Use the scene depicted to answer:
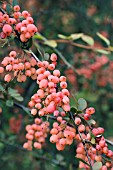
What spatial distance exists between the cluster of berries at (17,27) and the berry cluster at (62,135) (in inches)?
9.0

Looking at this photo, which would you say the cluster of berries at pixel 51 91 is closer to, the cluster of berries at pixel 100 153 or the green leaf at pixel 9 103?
→ the cluster of berries at pixel 100 153

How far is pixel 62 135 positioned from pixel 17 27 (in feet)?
0.92

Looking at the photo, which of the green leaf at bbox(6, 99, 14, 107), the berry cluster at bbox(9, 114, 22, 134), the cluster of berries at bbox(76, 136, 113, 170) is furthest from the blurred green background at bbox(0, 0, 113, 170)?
the cluster of berries at bbox(76, 136, 113, 170)

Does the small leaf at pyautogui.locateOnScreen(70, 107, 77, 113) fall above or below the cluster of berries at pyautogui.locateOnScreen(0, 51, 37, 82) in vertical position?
below

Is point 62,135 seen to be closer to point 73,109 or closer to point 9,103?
point 73,109

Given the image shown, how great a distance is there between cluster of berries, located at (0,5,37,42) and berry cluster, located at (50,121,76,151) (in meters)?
0.23

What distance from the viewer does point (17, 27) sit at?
39.6 inches

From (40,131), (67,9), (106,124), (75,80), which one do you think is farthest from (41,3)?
(40,131)

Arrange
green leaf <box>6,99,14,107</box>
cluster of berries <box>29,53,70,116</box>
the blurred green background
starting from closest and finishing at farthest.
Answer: cluster of berries <box>29,53,70,116</box>, green leaf <box>6,99,14,107</box>, the blurred green background

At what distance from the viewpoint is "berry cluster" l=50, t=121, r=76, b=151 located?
0.98m

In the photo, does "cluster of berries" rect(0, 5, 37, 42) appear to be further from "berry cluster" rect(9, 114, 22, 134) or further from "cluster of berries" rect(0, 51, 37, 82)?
"berry cluster" rect(9, 114, 22, 134)

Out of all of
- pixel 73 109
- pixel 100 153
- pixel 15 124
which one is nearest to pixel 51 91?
pixel 73 109

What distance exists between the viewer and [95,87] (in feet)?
8.54

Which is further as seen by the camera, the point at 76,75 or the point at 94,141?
the point at 76,75
